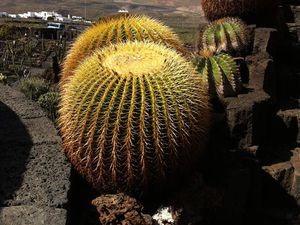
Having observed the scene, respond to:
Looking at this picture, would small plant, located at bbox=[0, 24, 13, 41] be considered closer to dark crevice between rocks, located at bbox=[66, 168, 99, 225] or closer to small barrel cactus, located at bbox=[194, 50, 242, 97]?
small barrel cactus, located at bbox=[194, 50, 242, 97]

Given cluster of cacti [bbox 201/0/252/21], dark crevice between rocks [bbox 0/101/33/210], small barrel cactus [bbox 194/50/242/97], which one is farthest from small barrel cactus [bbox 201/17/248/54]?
dark crevice between rocks [bbox 0/101/33/210]

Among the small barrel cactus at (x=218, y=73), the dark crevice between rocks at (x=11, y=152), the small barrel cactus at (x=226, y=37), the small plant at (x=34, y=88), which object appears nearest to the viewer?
the dark crevice between rocks at (x=11, y=152)

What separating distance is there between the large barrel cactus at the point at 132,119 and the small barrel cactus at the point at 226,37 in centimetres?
294

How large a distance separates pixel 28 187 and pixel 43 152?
51cm

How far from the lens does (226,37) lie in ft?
21.7

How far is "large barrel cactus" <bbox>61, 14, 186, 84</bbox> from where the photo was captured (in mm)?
4402

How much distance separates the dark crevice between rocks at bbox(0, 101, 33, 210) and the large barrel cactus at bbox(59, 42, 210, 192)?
1.33 ft

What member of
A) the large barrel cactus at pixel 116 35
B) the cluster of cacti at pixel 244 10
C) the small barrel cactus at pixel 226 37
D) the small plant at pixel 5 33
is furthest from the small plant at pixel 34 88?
the small plant at pixel 5 33

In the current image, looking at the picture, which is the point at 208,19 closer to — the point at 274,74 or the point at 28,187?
the point at 274,74

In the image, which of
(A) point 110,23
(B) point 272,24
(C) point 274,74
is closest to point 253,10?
(B) point 272,24

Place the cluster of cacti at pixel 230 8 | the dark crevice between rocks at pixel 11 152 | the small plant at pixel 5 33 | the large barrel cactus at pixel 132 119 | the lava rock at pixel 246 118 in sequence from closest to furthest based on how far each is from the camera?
the large barrel cactus at pixel 132 119 < the dark crevice between rocks at pixel 11 152 < the lava rock at pixel 246 118 < the cluster of cacti at pixel 230 8 < the small plant at pixel 5 33

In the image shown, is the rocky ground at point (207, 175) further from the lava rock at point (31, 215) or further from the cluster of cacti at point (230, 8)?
the cluster of cacti at point (230, 8)

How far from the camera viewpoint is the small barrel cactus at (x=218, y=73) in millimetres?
5273

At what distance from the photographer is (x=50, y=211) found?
3365mm
